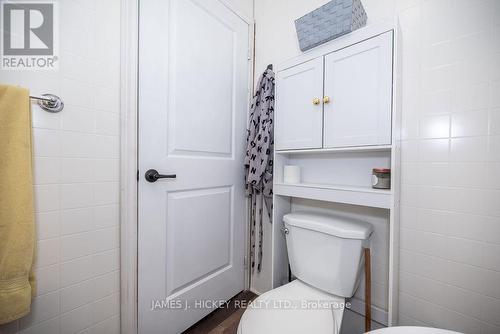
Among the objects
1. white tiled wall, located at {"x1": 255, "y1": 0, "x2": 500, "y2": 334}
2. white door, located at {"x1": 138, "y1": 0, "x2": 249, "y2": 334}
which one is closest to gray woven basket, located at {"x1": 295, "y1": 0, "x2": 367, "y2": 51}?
white tiled wall, located at {"x1": 255, "y1": 0, "x2": 500, "y2": 334}

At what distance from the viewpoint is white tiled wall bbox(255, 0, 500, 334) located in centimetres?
82

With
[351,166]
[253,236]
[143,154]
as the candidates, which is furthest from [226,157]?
[351,166]

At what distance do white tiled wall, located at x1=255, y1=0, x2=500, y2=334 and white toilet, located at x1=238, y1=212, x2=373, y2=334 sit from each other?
26 cm

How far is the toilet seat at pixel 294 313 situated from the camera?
793 mm

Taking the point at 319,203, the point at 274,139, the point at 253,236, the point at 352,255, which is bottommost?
the point at 253,236

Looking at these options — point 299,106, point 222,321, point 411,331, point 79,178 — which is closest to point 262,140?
point 299,106

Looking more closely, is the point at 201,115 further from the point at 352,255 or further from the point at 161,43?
the point at 352,255

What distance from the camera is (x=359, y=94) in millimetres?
973

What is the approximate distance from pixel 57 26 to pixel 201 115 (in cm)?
68

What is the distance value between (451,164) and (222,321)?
1.47m

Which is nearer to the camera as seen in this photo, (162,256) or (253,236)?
(162,256)

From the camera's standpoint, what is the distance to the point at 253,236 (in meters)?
1.58

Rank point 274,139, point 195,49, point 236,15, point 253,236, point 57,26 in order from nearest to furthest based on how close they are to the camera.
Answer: point 57,26
point 195,49
point 274,139
point 236,15
point 253,236

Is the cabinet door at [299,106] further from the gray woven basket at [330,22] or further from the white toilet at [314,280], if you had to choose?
the white toilet at [314,280]
